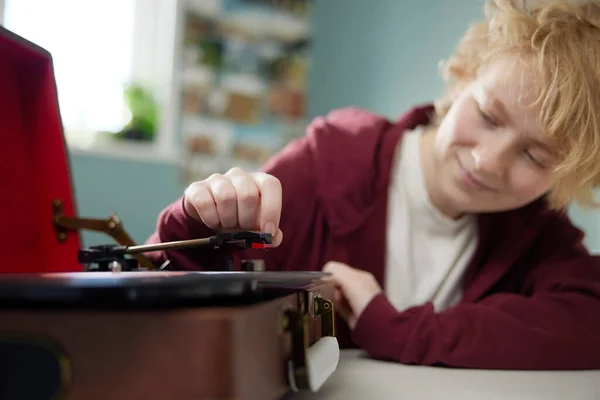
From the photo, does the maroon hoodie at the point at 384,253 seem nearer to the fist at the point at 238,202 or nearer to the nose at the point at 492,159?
the fist at the point at 238,202

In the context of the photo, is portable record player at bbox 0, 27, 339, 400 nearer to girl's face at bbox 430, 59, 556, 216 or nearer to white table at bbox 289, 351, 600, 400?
white table at bbox 289, 351, 600, 400

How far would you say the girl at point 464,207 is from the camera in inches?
23.9

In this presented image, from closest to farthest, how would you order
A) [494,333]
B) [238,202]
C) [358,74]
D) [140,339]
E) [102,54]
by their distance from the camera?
[140,339] → [238,202] → [494,333] → [102,54] → [358,74]

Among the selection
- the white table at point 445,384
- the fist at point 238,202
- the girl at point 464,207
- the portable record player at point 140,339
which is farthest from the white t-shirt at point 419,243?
the portable record player at point 140,339

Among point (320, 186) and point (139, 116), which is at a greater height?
point (139, 116)

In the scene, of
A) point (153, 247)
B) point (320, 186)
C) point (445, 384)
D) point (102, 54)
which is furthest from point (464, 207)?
point (102, 54)

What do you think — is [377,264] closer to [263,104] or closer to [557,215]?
[557,215]

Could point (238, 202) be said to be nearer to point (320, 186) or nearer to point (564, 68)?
point (320, 186)

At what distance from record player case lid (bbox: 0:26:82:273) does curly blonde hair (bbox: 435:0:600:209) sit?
0.55 m

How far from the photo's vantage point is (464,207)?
82 centimetres

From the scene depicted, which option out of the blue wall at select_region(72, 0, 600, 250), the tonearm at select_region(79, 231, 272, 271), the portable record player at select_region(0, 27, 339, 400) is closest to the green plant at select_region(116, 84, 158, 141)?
the blue wall at select_region(72, 0, 600, 250)

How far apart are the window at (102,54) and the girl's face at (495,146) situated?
1100mm

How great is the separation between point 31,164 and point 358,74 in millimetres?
1566

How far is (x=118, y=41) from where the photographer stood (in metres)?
1.84
